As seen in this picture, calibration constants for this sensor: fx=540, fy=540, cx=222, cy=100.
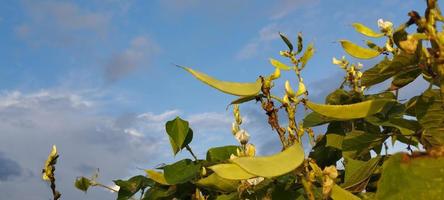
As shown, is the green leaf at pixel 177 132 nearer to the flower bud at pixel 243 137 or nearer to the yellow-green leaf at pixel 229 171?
the flower bud at pixel 243 137

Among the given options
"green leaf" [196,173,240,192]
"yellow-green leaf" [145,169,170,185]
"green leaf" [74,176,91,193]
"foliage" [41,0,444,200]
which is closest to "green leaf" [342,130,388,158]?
"foliage" [41,0,444,200]

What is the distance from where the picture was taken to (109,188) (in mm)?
3721

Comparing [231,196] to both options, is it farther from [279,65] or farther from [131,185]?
[131,185]

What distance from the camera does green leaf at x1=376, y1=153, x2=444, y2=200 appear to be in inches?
45.4

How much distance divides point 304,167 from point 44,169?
1.64 meters

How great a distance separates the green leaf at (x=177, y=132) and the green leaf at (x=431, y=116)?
5.44ft

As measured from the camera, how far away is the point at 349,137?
78.6 inches

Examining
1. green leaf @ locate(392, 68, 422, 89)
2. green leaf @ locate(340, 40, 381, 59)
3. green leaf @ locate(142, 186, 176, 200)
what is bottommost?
green leaf @ locate(392, 68, 422, 89)

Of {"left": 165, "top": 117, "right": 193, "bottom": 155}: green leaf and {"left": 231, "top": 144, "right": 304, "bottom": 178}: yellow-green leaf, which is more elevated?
{"left": 165, "top": 117, "right": 193, "bottom": 155}: green leaf

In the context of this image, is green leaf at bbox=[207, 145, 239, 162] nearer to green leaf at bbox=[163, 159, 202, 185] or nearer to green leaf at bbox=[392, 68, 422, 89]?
green leaf at bbox=[163, 159, 202, 185]

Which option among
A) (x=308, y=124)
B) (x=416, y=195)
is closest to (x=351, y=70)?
(x=308, y=124)

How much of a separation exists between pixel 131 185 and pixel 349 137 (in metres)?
1.75

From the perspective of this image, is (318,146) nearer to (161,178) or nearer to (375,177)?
(375,177)

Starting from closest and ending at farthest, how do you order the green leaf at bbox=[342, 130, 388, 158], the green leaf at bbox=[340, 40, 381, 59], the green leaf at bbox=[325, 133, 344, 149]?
the green leaf at bbox=[340, 40, 381, 59]
the green leaf at bbox=[342, 130, 388, 158]
the green leaf at bbox=[325, 133, 344, 149]
